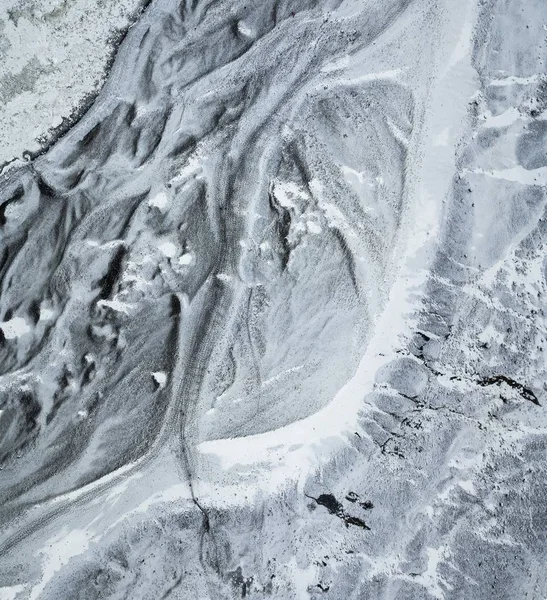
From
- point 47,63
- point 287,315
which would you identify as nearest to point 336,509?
point 287,315

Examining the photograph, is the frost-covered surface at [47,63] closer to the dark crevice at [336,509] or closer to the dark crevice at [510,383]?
the dark crevice at [336,509]

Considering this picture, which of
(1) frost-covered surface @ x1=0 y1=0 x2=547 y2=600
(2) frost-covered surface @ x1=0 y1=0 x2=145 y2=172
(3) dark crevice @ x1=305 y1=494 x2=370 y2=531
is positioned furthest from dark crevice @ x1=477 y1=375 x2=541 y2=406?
(2) frost-covered surface @ x1=0 y1=0 x2=145 y2=172

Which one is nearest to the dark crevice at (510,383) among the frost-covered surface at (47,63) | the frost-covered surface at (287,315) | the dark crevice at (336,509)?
the frost-covered surface at (287,315)

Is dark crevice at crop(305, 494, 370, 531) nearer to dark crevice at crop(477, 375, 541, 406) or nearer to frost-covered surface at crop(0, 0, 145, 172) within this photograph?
dark crevice at crop(477, 375, 541, 406)

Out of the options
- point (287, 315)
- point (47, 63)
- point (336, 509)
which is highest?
point (47, 63)

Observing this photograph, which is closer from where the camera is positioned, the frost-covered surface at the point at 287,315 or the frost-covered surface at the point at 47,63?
the frost-covered surface at the point at 287,315

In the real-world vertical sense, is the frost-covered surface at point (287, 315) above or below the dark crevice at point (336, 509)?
above

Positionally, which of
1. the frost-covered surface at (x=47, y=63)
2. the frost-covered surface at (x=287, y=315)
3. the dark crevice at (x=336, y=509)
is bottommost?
the dark crevice at (x=336, y=509)

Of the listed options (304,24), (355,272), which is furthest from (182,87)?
(355,272)

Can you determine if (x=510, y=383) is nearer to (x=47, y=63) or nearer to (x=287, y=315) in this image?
(x=287, y=315)
